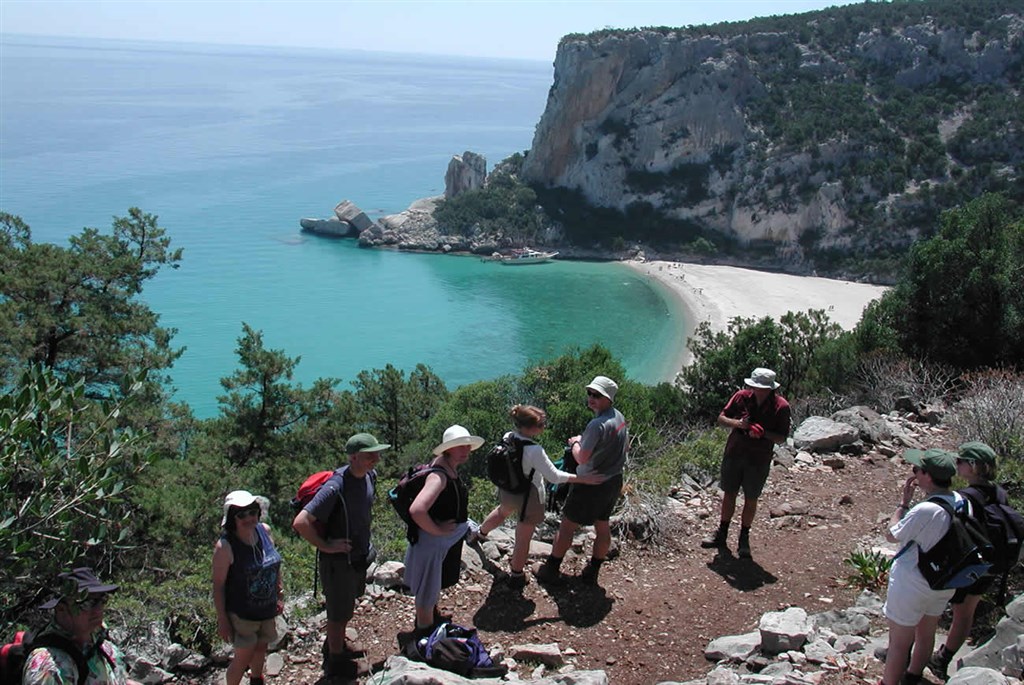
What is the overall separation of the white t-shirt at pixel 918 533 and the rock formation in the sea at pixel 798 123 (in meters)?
61.3

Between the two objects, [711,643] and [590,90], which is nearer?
[711,643]

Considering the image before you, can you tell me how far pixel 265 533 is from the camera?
4926 millimetres

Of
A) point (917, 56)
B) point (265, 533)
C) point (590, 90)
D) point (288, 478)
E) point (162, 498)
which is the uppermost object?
point (917, 56)

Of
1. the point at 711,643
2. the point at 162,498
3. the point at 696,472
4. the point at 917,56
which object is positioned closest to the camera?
the point at 711,643

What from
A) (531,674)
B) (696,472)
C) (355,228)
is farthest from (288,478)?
(355,228)

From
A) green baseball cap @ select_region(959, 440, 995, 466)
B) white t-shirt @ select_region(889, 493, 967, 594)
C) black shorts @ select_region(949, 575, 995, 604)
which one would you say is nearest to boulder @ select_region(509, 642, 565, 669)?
white t-shirt @ select_region(889, 493, 967, 594)

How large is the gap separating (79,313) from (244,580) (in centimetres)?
1313

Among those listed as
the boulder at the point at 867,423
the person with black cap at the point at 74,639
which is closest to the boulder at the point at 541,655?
the person with black cap at the point at 74,639

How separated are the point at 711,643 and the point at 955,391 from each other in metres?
8.86

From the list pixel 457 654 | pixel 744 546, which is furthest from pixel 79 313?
pixel 457 654

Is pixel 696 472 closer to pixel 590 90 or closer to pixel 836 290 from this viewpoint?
pixel 836 290

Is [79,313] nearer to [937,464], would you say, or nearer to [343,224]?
[937,464]

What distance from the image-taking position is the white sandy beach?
48.9 metres

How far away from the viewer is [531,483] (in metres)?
6.27
